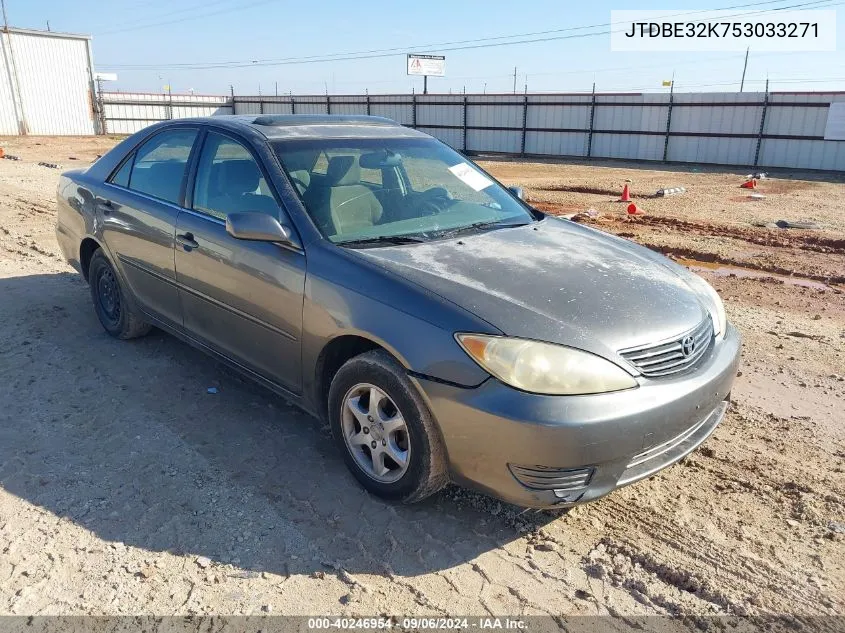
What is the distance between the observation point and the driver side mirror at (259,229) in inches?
129

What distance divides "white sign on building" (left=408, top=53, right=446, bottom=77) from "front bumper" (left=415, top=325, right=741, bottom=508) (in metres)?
38.2

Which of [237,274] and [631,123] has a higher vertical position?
[631,123]

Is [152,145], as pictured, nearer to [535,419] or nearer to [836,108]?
[535,419]

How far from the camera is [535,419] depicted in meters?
2.52

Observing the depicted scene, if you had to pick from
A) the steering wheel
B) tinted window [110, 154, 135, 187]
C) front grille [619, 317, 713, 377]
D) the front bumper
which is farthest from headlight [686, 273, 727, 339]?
tinted window [110, 154, 135, 187]

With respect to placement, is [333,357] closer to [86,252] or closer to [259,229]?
[259,229]

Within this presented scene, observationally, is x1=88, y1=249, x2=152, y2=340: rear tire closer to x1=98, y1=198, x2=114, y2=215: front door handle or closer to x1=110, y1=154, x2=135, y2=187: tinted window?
x1=98, y1=198, x2=114, y2=215: front door handle

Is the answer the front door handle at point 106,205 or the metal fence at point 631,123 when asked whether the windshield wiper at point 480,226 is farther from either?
the metal fence at point 631,123

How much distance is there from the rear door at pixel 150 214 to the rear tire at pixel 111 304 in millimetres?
245

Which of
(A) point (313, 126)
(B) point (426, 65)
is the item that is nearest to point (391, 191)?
(A) point (313, 126)

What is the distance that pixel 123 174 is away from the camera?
16.0 feet

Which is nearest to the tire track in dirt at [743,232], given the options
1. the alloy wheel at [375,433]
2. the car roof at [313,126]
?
the car roof at [313,126]

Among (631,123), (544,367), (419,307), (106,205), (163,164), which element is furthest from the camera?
(631,123)

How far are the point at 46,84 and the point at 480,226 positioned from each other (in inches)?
1541
